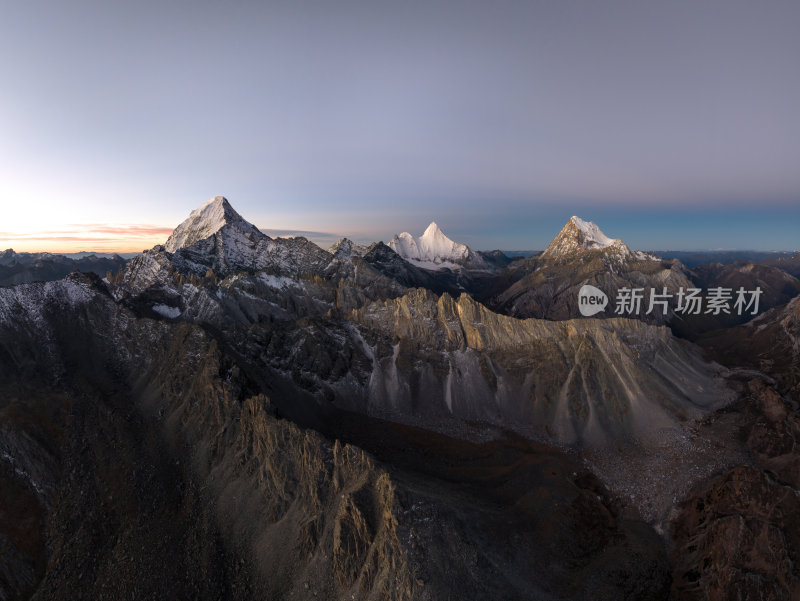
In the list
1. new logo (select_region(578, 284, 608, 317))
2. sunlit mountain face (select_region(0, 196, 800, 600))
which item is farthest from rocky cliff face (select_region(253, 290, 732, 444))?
new logo (select_region(578, 284, 608, 317))

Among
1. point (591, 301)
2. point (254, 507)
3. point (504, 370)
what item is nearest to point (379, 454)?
point (254, 507)

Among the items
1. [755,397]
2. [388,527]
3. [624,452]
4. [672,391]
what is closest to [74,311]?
[388,527]

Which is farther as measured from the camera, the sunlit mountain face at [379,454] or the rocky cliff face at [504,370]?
the rocky cliff face at [504,370]

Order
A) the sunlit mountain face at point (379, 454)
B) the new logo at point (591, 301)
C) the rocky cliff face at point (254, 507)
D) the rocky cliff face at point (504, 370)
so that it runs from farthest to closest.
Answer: the new logo at point (591, 301)
the rocky cliff face at point (504, 370)
the sunlit mountain face at point (379, 454)
the rocky cliff face at point (254, 507)

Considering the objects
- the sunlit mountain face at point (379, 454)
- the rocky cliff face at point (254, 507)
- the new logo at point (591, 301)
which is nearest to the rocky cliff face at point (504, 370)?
the sunlit mountain face at point (379, 454)

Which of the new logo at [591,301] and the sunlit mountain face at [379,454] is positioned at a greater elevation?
the new logo at [591,301]

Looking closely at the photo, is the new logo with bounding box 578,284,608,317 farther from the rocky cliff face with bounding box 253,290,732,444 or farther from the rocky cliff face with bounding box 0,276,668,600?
the rocky cliff face with bounding box 0,276,668,600

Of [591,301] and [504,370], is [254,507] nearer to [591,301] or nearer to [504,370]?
[504,370]

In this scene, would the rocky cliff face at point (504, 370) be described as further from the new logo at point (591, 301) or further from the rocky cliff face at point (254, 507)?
the new logo at point (591, 301)
